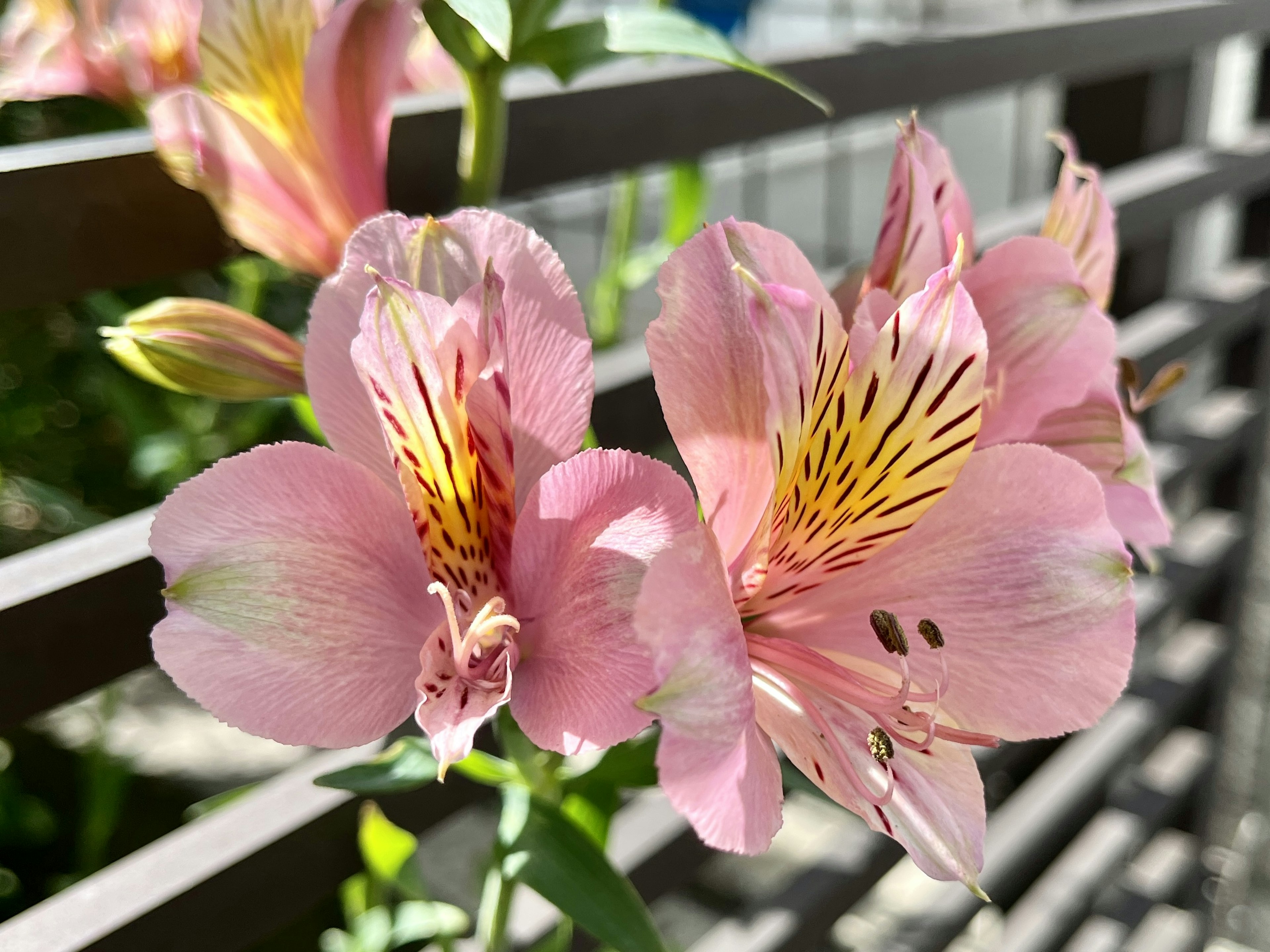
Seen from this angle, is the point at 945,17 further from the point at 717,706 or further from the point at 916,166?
the point at 717,706

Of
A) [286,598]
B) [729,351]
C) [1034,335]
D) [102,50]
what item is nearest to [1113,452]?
[1034,335]

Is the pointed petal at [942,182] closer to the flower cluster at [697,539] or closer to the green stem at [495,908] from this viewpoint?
the flower cluster at [697,539]

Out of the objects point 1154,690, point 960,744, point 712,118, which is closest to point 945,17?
point 1154,690

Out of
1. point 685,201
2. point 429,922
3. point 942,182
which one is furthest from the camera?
point 685,201

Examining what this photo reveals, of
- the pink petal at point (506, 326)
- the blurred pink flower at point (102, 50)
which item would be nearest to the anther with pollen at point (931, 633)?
the pink petal at point (506, 326)

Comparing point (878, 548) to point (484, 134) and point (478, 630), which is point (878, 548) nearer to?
point (478, 630)

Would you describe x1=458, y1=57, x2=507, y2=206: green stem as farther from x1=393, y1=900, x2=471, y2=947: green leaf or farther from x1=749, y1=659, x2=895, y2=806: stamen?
x1=393, y1=900, x2=471, y2=947: green leaf

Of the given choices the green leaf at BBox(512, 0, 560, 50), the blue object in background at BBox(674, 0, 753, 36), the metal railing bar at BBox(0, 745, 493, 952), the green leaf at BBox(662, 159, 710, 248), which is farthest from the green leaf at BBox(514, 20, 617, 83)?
the blue object in background at BBox(674, 0, 753, 36)
